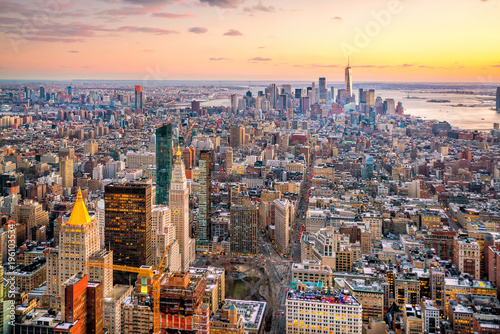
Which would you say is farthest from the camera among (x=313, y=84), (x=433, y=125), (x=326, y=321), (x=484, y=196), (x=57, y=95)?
(x=313, y=84)

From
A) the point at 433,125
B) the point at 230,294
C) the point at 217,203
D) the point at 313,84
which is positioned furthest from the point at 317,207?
the point at 313,84

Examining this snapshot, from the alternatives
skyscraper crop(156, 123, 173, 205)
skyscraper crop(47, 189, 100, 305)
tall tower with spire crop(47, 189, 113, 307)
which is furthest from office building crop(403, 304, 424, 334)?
skyscraper crop(156, 123, 173, 205)

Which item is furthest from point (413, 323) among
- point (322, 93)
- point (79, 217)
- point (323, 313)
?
point (322, 93)

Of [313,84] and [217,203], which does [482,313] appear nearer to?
[217,203]

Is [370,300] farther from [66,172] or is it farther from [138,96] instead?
[66,172]

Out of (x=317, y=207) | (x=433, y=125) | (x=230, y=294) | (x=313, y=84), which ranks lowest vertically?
(x=230, y=294)

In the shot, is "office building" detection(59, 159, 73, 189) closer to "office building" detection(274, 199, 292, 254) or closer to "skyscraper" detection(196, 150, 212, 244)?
"skyscraper" detection(196, 150, 212, 244)

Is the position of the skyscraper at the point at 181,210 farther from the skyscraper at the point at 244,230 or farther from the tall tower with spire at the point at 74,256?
the tall tower with spire at the point at 74,256
